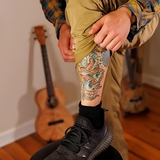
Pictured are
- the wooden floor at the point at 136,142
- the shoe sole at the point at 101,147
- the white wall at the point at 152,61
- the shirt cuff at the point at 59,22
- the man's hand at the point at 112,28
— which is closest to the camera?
the man's hand at the point at 112,28

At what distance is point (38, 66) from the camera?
1616 mm

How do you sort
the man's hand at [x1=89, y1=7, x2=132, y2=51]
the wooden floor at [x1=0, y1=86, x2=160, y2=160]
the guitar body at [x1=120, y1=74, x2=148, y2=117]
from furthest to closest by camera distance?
1. the guitar body at [x1=120, y1=74, x2=148, y2=117]
2. the wooden floor at [x1=0, y1=86, x2=160, y2=160]
3. the man's hand at [x1=89, y1=7, x2=132, y2=51]

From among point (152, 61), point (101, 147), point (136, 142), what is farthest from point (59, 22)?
point (152, 61)

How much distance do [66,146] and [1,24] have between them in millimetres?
936

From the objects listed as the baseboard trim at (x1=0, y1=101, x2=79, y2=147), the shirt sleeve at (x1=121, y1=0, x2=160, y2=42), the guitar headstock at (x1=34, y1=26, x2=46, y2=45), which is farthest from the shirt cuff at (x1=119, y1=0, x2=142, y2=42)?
the baseboard trim at (x1=0, y1=101, x2=79, y2=147)

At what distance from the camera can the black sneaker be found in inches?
31.6

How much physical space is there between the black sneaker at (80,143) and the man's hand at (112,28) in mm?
292

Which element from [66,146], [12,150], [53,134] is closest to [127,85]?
[53,134]

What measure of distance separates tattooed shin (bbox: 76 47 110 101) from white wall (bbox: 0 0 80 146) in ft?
2.71

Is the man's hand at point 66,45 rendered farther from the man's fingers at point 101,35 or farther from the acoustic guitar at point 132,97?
the acoustic guitar at point 132,97

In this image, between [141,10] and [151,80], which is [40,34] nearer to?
[141,10]

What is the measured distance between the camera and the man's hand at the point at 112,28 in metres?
0.72

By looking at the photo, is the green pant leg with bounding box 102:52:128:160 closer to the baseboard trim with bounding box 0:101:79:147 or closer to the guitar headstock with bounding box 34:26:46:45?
the guitar headstock with bounding box 34:26:46:45

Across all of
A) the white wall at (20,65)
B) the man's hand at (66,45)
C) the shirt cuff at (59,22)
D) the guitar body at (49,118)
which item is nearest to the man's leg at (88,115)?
the man's hand at (66,45)
